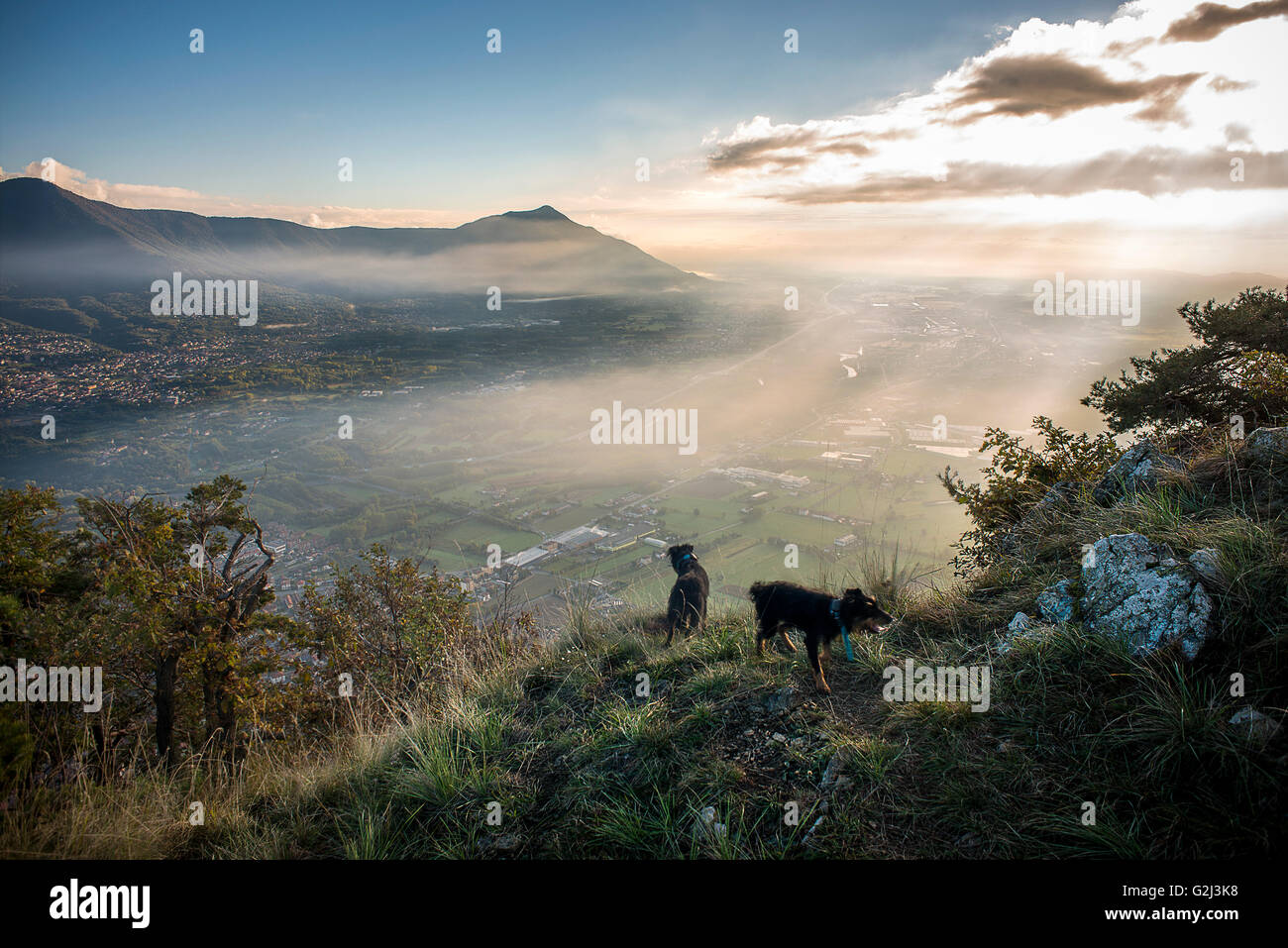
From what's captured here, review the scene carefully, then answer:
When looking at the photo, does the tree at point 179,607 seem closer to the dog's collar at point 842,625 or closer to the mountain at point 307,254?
the dog's collar at point 842,625

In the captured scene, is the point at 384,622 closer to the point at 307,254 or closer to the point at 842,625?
the point at 842,625

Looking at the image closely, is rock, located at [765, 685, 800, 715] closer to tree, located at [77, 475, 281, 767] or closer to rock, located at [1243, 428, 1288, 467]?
rock, located at [1243, 428, 1288, 467]

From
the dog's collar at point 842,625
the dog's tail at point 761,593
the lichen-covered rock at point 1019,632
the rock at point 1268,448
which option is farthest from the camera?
the dog's tail at point 761,593

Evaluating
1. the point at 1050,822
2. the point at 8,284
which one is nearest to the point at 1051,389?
the point at 1050,822

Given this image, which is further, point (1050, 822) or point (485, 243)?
point (485, 243)

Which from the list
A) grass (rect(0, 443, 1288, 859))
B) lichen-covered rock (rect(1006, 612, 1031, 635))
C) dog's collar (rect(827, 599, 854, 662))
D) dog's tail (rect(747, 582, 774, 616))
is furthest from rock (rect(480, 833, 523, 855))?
lichen-covered rock (rect(1006, 612, 1031, 635))

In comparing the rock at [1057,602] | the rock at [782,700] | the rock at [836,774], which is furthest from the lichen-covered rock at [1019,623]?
the rock at [836,774]
